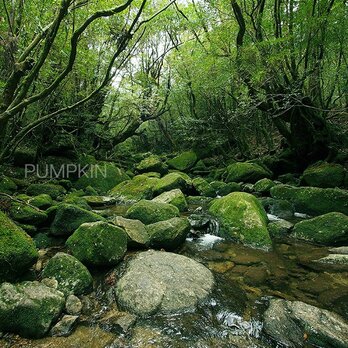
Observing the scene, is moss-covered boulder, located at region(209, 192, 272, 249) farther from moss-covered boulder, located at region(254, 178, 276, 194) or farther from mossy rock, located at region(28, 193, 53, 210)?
mossy rock, located at region(28, 193, 53, 210)

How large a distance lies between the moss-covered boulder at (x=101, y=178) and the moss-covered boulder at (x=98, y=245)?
746 centimetres

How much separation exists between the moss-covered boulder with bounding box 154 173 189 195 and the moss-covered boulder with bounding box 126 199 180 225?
3.49 m

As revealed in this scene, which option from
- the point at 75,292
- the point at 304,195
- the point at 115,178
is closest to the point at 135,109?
the point at 115,178

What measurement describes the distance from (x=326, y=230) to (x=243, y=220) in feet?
5.68

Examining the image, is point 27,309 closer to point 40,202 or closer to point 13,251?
point 13,251

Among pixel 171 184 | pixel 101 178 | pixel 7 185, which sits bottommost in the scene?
pixel 171 184

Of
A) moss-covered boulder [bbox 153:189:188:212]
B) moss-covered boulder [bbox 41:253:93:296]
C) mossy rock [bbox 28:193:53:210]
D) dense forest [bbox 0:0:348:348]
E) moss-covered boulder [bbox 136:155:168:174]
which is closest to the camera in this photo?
dense forest [bbox 0:0:348:348]

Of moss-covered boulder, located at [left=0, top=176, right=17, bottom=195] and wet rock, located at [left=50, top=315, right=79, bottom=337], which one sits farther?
moss-covered boulder, located at [left=0, top=176, right=17, bottom=195]

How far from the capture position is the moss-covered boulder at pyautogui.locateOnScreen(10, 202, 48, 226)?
19.5 ft

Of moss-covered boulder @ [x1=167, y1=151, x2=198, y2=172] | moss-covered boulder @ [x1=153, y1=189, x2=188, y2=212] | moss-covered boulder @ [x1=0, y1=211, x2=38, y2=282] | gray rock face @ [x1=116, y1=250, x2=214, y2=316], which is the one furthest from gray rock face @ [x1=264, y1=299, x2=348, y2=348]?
moss-covered boulder @ [x1=167, y1=151, x2=198, y2=172]

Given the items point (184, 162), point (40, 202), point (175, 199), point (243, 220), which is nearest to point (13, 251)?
point (40, 202)

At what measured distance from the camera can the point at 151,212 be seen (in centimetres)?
653

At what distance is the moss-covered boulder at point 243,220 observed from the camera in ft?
19.0

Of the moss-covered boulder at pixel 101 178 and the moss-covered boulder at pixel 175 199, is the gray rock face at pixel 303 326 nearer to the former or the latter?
the moss-covered boulder at pixel 175 199
